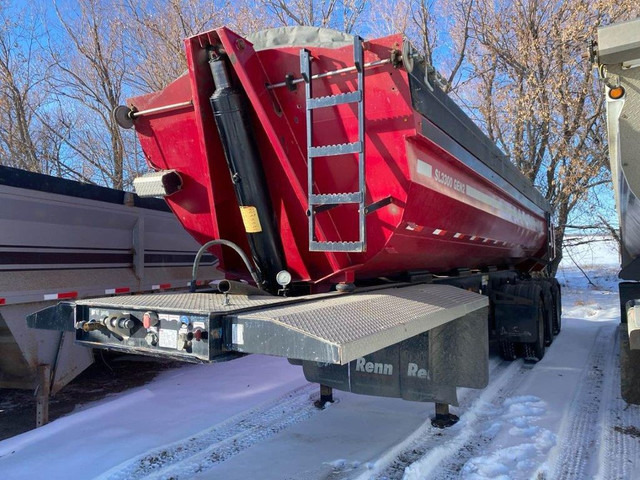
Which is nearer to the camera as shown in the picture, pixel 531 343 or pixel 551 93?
pixel 531 343

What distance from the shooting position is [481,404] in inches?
195

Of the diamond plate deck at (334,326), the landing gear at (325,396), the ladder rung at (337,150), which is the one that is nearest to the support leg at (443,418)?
the landing gear at (325,396)

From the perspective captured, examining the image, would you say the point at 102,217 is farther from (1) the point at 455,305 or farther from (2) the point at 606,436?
(2) the point at 606,436

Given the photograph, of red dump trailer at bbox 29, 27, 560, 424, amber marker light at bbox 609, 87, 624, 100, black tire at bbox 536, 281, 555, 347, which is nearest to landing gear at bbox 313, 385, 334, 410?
red dump trailer at bbox 29, 27, 560, 424

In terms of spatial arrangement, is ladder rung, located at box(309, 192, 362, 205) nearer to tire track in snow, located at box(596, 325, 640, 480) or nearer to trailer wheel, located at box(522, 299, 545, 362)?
tire track in snow, located at box(596, 325, 640, 480)

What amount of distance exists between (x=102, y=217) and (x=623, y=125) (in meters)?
5.15

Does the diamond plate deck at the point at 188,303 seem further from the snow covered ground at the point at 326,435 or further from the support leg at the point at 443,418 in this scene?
the support leg at the point at 443,418

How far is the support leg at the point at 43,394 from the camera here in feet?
15.5

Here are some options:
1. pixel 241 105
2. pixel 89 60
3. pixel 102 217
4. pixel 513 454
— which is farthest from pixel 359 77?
pixel 89 60

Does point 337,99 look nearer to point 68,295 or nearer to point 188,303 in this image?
point 188,303

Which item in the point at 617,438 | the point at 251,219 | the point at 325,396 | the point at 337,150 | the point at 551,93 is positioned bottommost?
the point at 617,438

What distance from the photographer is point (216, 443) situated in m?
4.07

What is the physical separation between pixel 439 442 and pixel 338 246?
2016 millimetres

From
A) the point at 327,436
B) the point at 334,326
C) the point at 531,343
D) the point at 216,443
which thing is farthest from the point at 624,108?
the point at 531,343
